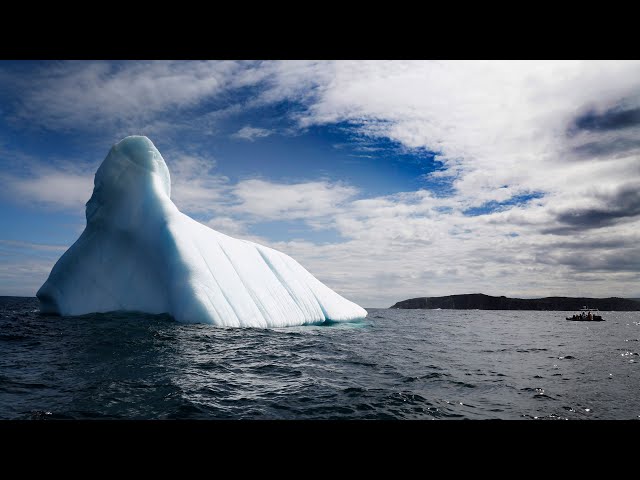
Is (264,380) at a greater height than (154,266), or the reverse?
(154,266)

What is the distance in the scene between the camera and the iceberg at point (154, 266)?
14.3 metres

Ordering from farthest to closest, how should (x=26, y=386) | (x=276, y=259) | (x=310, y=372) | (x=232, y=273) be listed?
(x=276, y=259) → (x=232, y=273) → (x=310, y=372) → (x=26, y=386)

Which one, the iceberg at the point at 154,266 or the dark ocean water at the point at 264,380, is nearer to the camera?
the dark ocean water at the point at 264,380

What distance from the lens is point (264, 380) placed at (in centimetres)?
758

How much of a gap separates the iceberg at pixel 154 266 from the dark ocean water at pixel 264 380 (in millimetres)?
1927

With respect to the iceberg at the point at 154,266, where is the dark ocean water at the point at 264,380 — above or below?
below

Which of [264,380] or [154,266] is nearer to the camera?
[264,380]

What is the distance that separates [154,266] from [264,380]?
10.2 metres
